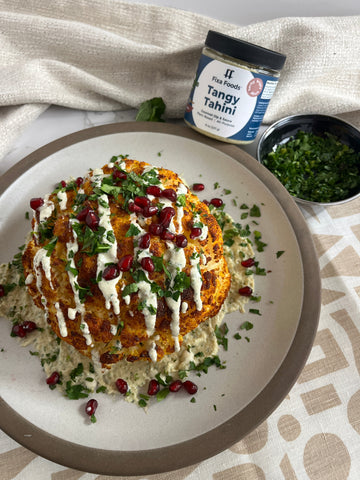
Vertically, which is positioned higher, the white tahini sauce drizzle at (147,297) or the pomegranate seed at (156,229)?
the pomegranate seed at (156,229)

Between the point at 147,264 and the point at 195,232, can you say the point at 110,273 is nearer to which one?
the point at 147,264

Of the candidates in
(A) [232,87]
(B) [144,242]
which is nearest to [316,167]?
(A) [232,87]

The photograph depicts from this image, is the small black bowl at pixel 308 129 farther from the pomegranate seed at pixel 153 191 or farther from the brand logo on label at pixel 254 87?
the pomegranate seed at pixel 153 191

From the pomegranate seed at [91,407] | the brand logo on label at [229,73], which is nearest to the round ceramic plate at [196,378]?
the pomegranate seed at [91,407]

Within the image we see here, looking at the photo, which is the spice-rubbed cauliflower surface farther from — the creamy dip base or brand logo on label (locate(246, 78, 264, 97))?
brand logo on label (locate(246, 78, 264, 97))

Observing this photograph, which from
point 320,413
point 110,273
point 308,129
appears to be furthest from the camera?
point 308,129
